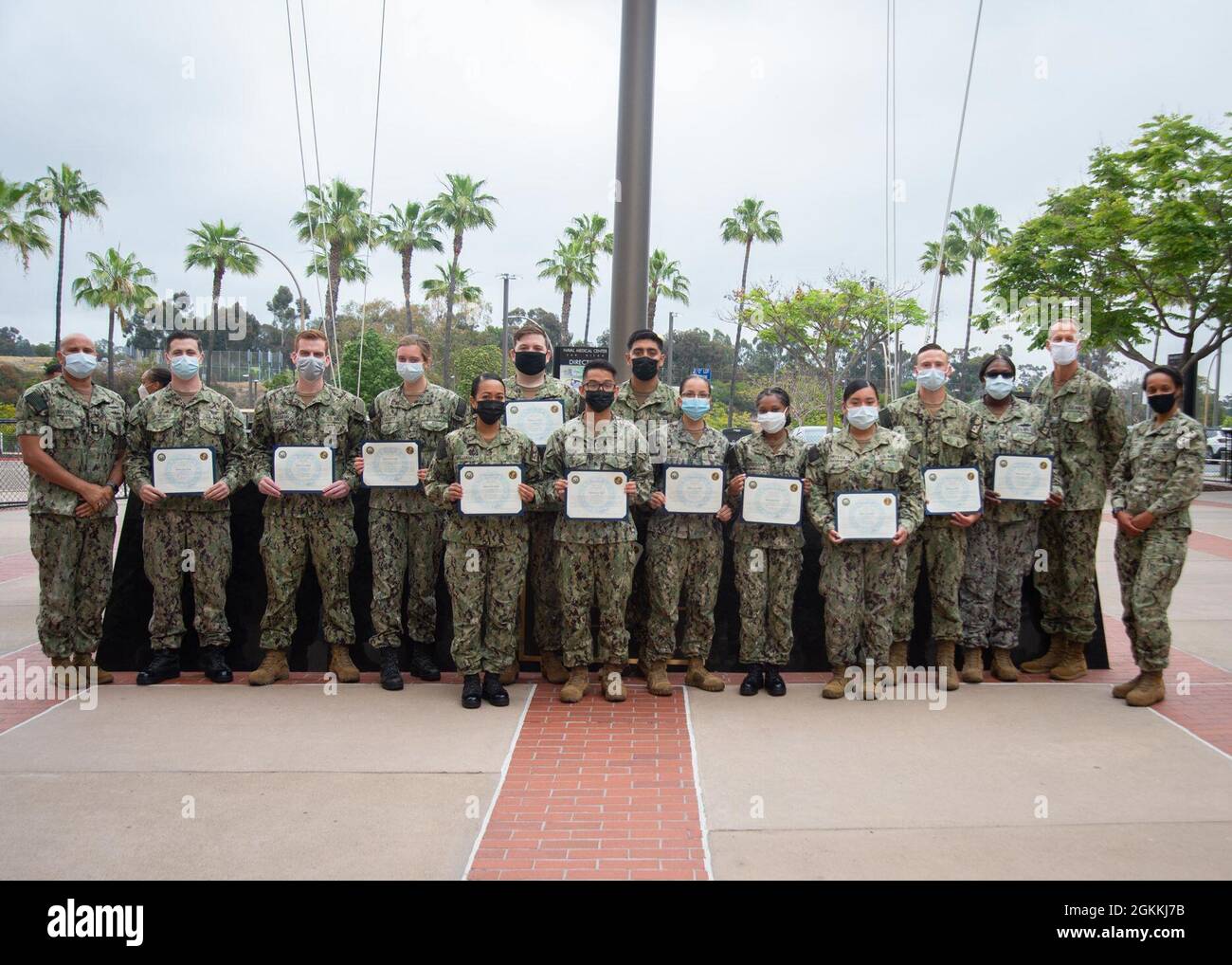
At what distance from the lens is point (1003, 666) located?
616cm

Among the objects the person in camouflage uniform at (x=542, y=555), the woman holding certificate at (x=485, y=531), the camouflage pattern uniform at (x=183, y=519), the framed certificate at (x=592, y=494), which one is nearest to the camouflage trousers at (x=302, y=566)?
the camouflage pattern uniform at (x=183, y=519)

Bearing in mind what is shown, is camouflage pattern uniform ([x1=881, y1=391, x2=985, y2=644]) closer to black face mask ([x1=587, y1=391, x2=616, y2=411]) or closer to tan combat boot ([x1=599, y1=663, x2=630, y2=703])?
tan combat boot ([x1=599, y1=663, x2=630, y2=703])

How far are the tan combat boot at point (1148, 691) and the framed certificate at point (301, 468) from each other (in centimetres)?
526

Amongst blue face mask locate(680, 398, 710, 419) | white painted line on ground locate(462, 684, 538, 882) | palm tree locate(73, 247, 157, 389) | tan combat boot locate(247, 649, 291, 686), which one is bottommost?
white painted line on ground locate(462, 684, 538, 882)

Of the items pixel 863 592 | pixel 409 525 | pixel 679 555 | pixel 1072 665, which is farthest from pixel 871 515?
pixel 409 525

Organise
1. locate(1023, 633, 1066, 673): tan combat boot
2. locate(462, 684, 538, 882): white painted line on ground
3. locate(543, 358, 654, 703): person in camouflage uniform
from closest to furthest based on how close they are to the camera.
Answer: locate(462, 684, 538, 882): white painted line on ground
locate(543, 358, 654, 703): person in camouflage uniform
locate(1023, 633, 1066, 673): tan combat boot

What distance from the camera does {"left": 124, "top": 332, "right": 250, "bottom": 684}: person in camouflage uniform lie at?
19.2 ft

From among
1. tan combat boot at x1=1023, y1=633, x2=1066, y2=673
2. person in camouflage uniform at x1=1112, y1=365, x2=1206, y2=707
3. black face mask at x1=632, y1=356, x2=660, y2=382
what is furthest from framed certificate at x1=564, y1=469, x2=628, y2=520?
tan combat boot at x1=1023, y1=633, x2=1066, y2=673

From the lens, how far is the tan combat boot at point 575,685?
561 centimetres

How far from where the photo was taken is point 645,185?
759 centimetres

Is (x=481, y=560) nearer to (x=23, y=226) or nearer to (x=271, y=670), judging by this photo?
(x=271, y=670)

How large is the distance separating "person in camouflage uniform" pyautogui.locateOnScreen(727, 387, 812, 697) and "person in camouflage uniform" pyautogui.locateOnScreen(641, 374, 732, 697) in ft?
0.52

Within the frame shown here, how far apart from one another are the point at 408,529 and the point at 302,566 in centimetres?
75
